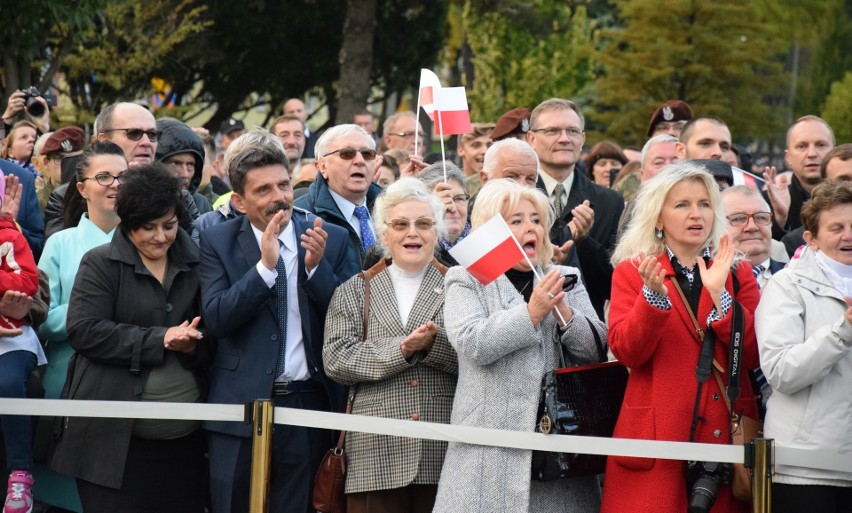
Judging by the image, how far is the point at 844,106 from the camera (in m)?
40.6

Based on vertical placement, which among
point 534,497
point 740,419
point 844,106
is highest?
point 844,106

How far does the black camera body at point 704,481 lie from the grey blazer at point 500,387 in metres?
0.58

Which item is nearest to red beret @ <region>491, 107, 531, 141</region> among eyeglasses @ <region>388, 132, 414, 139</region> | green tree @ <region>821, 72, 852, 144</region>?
eyeglasses @ <region>388, 132, 414, 139</region>

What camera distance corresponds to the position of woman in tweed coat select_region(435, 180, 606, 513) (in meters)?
5.68

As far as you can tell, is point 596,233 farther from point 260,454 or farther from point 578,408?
point 260,454

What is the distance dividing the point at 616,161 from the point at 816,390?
7.82 m

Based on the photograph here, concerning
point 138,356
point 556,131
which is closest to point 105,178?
point 138,356

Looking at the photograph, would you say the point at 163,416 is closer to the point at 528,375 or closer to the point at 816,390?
the point at 528,375

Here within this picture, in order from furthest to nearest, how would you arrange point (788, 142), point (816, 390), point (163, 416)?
point (788, 142)
point (163, 416)
point (816, 390)

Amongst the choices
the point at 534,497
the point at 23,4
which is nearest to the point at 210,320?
the point at 534,497

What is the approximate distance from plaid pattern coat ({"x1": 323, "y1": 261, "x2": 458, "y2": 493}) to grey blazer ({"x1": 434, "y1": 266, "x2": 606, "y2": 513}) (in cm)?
23

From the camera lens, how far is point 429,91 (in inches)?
332

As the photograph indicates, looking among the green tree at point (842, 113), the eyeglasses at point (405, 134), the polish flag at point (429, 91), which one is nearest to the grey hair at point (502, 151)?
the polish flag at point (429, 91)

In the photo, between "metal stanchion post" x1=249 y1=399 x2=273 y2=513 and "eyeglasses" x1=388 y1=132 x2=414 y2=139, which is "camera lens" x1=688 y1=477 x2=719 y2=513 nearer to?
"metal stanchion post" x1=249 y1=399 x2=273 y2=513
